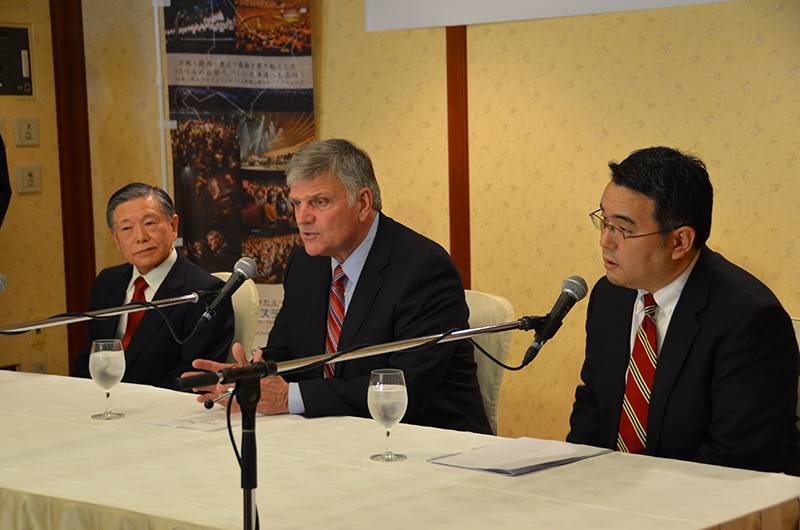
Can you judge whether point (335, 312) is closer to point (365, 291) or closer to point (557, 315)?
point (365, 291)

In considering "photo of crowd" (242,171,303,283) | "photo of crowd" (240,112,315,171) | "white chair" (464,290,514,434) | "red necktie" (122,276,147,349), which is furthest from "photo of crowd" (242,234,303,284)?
"white chair" (464,290,514,434)

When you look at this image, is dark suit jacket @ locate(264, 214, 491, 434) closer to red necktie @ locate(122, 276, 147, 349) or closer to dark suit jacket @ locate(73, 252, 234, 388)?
dark suit jacket @ locate(73, 252, 234, 388)

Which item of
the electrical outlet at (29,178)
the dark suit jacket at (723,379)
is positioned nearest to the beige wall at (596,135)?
the dark suit jacket at (723,379)

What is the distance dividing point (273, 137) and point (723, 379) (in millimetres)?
2777

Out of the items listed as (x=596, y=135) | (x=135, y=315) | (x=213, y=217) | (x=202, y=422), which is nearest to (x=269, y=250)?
(x=213, y=217)

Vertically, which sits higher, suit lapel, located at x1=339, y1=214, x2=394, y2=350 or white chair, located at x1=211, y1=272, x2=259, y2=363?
suit lapel, located at x1=339, y1=214, x2=394, y2=350

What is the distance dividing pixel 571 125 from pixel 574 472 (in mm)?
2289

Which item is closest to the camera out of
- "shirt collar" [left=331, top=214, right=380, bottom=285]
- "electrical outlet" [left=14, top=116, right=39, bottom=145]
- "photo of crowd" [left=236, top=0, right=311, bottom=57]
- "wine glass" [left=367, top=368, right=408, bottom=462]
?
"wine glass" [left=367, top=368, right=408, bottom=462]

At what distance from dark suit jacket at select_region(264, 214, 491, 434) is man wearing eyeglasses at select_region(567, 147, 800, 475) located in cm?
40

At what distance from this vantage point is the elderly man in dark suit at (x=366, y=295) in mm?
2330

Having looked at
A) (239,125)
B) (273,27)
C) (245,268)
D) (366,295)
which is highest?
(273,27)

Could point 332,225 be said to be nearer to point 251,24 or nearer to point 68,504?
point 68,504

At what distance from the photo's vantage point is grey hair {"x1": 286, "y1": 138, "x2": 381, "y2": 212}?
2570mm

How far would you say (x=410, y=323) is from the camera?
2404 mm
